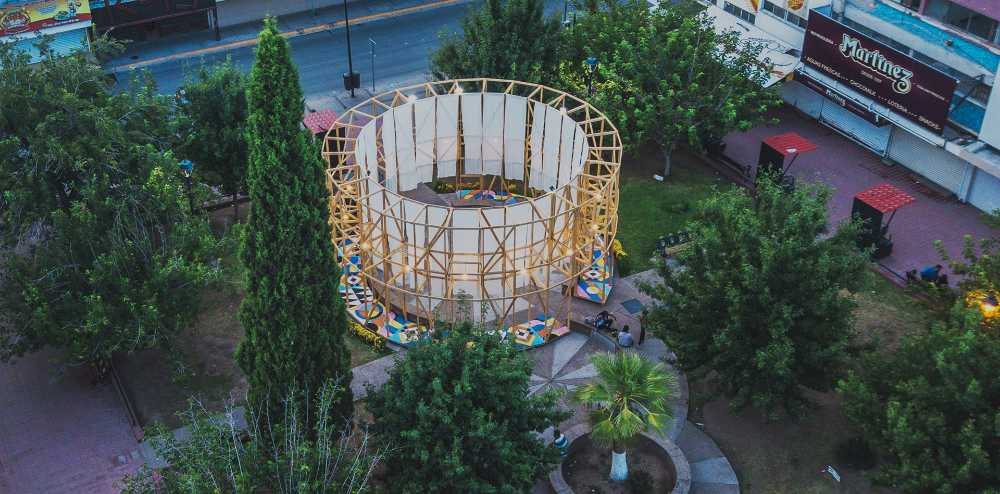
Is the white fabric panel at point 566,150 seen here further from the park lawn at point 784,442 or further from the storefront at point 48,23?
the storefront at point 48,23

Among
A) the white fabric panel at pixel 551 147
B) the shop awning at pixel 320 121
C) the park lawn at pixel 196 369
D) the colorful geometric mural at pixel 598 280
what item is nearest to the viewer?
the park lawn at pixel 196 369

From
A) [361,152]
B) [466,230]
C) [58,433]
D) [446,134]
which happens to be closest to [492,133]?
[446,134]

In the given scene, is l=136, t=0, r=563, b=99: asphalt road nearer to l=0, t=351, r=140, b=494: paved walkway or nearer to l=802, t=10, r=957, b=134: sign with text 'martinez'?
l=802, t=10, r=957, b=134: sign with text 'martinez'

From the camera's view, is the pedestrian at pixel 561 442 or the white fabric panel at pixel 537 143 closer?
the pedestrian at pixel 561 442

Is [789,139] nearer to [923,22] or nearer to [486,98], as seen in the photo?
[923,22]

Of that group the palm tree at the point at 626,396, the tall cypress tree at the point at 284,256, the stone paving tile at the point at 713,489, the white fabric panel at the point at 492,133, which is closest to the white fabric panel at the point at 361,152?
the white fabric panel at the point at 492,133

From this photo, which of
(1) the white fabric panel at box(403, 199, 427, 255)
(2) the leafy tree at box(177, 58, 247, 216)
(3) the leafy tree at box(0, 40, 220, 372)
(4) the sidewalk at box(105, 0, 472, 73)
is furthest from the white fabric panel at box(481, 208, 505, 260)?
(4) the sidewalk at box(105, 0, 472, 73)

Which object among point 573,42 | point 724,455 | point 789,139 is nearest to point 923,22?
point 789,139
